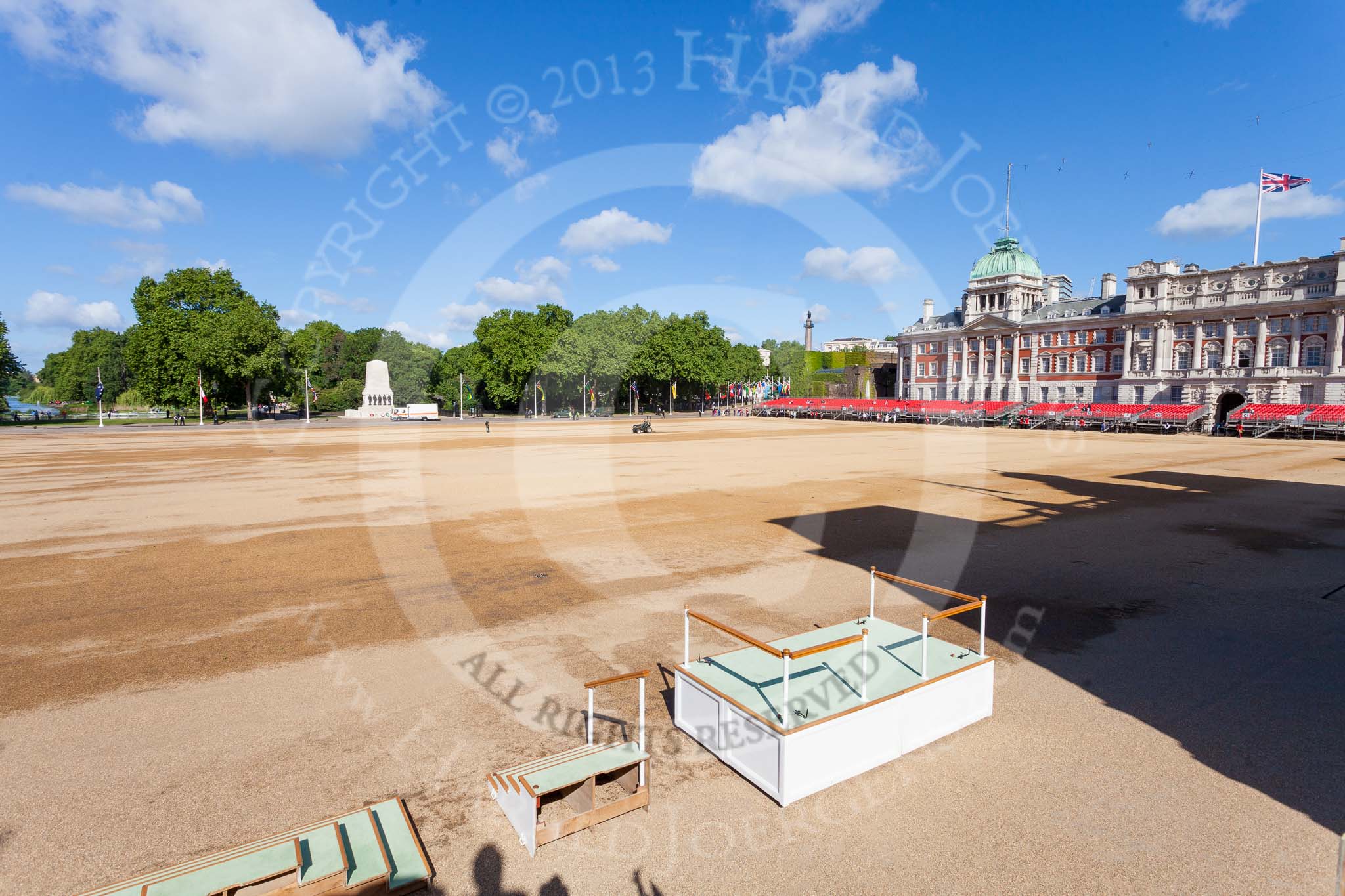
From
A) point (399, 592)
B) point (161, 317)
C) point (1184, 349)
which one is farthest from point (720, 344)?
point (399, 592)

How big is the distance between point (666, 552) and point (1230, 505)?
17840 millimetres

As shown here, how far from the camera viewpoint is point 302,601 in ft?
A: 36.1

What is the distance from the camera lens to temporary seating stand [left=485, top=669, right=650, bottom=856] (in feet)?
16.6

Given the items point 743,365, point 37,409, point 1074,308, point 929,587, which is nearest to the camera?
point 929,587

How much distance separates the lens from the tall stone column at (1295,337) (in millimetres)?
63500

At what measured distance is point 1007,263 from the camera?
9631 cm

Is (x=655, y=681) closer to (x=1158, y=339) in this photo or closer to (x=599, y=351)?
(x=1158, y=339)

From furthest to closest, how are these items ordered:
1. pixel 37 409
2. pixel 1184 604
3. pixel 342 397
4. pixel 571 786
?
1. pixel 37 409
2. pixel 342 397
3. pixel 1184 604
4. pixel 571 786

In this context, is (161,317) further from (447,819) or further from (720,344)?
(447,819)

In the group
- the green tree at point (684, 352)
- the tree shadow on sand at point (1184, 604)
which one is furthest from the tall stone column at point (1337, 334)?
the green tree at point (684, 352)

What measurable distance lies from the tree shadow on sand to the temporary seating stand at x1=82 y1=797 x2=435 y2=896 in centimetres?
692

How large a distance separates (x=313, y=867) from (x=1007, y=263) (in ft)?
357

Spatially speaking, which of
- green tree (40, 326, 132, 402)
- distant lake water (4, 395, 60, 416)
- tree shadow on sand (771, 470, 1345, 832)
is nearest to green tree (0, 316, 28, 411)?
distant lake water (4, 395, 60, 416)

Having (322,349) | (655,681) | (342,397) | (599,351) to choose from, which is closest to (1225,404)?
(599,351)
